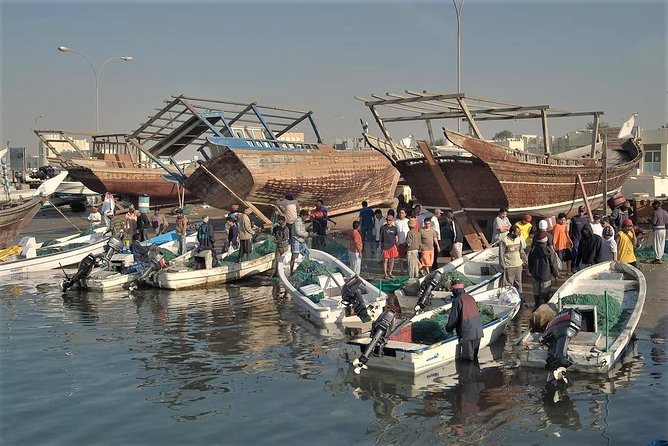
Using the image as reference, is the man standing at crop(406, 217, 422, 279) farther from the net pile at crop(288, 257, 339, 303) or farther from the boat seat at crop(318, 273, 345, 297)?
the boat seat at crop(318, 273, 345, 297)

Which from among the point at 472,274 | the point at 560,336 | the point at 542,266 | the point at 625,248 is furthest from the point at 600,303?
the point at 472,274

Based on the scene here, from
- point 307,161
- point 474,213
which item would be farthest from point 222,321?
point 307,161

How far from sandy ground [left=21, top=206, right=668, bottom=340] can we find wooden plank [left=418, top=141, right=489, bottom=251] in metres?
1.57

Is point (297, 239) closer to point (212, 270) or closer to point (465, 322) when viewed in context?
point (212, 270)

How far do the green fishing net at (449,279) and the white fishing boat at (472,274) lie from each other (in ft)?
0.17

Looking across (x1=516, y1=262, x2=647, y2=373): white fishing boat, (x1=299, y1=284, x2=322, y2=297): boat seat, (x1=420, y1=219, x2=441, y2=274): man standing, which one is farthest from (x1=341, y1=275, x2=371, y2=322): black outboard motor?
(x1=420, y1=219, x2=441, y2=274): man standing

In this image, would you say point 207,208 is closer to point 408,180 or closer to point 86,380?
point 408,180

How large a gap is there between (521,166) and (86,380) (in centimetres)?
1360

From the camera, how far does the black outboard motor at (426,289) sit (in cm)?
1245

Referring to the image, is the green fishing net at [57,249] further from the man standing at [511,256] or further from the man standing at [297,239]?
the man standing at [511,256]

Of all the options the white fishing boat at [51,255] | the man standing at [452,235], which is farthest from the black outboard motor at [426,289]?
the white fishing boat at [51,255]

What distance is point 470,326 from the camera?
9891 millimetres

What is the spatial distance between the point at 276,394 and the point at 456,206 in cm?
1230

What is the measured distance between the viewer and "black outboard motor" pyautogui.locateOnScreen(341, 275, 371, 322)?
12.2 m
